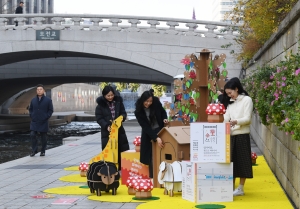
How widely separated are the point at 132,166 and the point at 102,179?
122cm

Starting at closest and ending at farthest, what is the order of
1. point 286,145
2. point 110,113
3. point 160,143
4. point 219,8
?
point 286,145
point 160,143
point 110,113
point 219,8

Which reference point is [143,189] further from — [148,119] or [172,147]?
[148,119]

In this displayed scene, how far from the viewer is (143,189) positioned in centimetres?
823

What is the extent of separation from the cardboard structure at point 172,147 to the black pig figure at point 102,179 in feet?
2.43

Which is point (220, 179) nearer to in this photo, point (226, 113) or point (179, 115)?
point (226, 113)

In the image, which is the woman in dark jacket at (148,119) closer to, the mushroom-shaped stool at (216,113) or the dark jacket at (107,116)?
the dark jacket at (107,116)

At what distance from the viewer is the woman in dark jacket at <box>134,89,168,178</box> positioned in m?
9.30

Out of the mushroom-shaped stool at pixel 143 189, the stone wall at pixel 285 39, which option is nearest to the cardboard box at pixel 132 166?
the mushroom-shaped stool at pixel 143 189

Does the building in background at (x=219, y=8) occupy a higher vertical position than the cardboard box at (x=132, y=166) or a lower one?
higher

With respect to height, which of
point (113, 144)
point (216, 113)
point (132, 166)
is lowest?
point (132, 166)

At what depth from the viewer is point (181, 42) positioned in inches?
1131

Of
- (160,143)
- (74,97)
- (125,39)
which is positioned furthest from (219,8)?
(160,143)

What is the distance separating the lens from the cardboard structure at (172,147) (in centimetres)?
860

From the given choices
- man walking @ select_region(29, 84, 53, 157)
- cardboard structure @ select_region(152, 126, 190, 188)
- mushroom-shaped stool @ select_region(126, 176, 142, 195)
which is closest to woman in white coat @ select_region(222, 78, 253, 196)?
cardboard structure @ select_region(152, 126, 190, 188)
